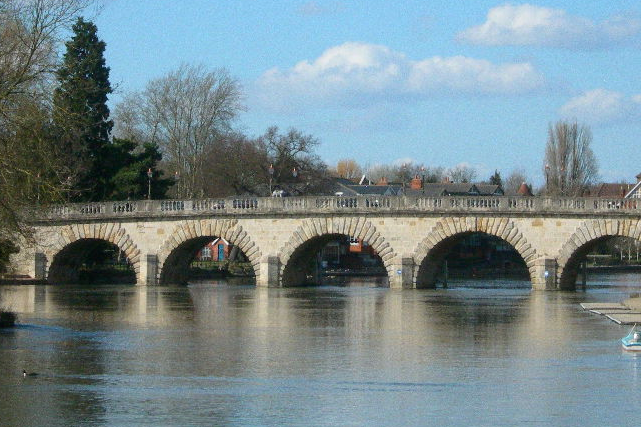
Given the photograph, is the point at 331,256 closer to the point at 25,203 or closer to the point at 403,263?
the point at 403,263

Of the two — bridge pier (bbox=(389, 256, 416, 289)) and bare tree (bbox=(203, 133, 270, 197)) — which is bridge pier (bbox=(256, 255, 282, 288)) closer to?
Answer: bridge pier (bbox=(389, 256, 416, 289))

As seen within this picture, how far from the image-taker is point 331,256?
341ft

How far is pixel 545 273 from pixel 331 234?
10421 mm

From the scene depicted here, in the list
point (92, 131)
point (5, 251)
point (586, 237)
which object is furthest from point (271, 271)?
point (5, 251)

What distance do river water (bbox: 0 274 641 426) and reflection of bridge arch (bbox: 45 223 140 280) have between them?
17951 mm

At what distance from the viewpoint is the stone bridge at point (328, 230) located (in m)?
54.0

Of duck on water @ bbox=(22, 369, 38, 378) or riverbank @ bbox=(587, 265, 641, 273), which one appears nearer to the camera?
duck on water @ bbox=(22, 369, 38, 378)

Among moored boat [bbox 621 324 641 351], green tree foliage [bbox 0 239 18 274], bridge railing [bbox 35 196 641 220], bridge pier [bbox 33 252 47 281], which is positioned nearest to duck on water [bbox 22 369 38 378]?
green tree foliage [bbox 0 239 18 274]

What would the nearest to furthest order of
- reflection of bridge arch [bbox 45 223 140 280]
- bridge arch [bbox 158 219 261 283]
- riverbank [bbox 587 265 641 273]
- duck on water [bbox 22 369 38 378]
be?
duck on water [bbox 22 369 38 378] → bridge arch [bbox 158 219 261 283] → reflection of bridge arch [bbox 45 223 140 280] → riverbank [bbox 587 265 641 273]

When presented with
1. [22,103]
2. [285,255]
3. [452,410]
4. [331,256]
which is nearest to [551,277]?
[285,255]

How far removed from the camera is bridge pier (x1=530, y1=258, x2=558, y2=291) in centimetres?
5419

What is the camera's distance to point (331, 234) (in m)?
58.8

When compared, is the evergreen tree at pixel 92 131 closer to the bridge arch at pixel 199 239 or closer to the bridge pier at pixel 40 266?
the bridge pier at pixel 40 266

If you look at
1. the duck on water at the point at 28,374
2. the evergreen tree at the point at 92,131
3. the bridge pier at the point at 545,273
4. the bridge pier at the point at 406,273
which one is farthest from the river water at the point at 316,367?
the evergreen tree at the point at 92,131
